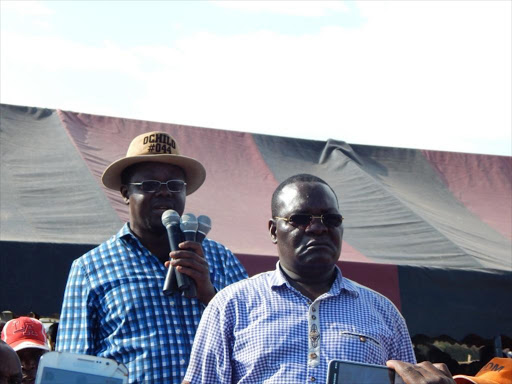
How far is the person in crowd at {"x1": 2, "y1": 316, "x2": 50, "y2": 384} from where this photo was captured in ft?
15.5

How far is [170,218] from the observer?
133 inches

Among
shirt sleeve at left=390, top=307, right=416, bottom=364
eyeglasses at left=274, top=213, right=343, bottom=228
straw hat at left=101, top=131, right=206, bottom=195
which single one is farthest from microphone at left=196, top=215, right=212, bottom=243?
shirt sleeve at left=390, top=307, right=416, bottom=364

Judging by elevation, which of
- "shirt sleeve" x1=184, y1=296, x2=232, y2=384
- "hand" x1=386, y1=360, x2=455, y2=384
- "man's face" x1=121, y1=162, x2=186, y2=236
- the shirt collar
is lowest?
"hand" x1=386, y1=360, x2=455, y2=384

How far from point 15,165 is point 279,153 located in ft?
9.08

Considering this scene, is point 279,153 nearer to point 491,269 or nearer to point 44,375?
point 491,269

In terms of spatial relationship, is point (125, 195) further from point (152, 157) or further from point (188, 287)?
point (188, 287)

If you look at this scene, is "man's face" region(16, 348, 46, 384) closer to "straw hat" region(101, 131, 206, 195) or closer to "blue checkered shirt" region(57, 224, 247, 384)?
"straw hat" region(101, 131, 206, 195)

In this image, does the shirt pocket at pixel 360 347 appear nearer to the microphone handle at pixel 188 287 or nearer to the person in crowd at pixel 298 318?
the person in crowd at pixel 298 318

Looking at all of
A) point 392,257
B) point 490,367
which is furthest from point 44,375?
point 392,257

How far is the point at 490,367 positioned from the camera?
4.12m

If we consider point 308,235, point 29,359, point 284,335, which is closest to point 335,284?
point 308,235

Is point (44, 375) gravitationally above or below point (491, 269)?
below

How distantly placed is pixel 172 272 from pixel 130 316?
0.79 feet

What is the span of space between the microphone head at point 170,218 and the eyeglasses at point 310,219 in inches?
26.9
